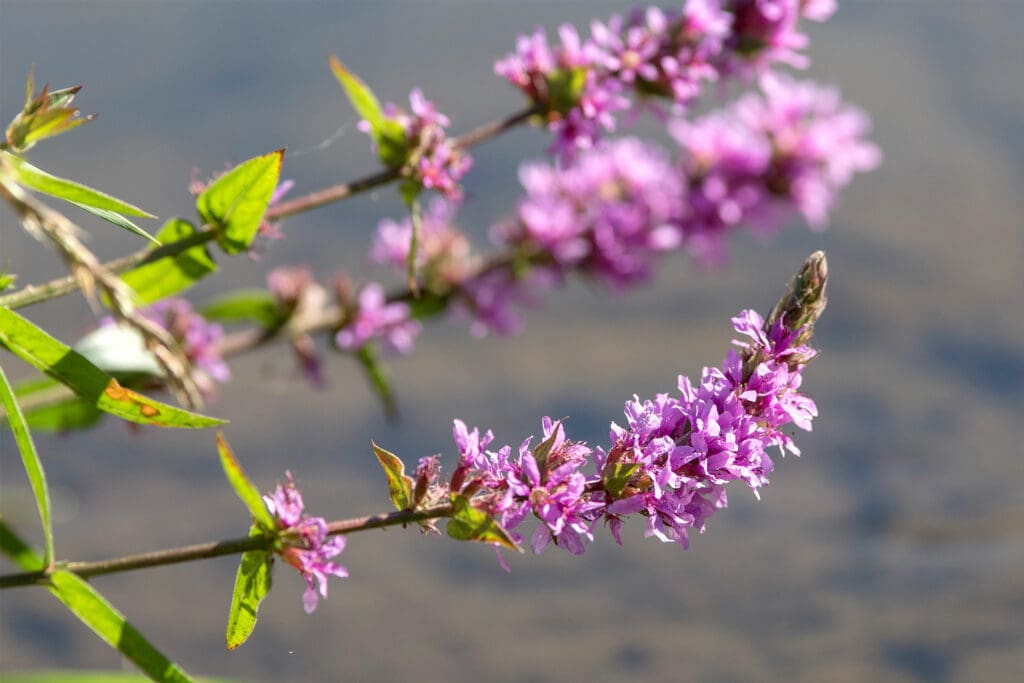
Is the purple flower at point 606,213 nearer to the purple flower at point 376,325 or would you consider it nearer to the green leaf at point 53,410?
the purple flower at point 376,325

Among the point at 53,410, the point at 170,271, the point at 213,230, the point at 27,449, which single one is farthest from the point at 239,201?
the point at 53,410

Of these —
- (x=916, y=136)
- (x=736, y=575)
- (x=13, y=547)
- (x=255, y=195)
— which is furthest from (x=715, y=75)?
(x=916, y=136)

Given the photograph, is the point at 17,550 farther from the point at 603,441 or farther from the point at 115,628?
the point at 603,441

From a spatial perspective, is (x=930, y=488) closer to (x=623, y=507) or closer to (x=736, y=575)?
(x=736, y=575)

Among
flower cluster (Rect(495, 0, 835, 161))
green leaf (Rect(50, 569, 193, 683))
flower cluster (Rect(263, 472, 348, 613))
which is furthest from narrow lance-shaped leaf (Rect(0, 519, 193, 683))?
flower cluster (Rect(495, 0, 835, 161))

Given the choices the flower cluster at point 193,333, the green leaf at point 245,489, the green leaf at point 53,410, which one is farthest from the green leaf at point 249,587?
the flower cluster at point 193,333

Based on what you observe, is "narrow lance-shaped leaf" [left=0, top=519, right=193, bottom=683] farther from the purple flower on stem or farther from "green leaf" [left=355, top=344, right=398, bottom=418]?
"green leaf" [left=355, top=344, right=398, bottom=418]

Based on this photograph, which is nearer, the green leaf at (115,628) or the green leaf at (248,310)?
the green leaf at (115,628)
